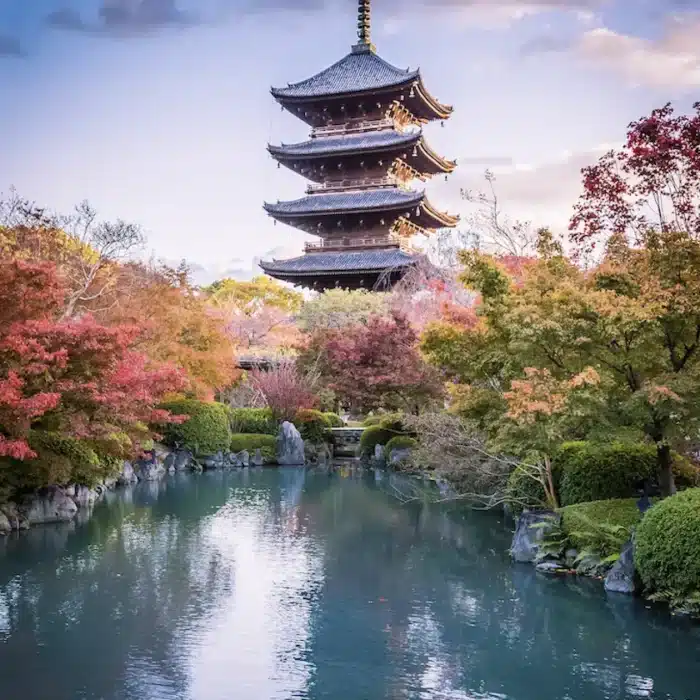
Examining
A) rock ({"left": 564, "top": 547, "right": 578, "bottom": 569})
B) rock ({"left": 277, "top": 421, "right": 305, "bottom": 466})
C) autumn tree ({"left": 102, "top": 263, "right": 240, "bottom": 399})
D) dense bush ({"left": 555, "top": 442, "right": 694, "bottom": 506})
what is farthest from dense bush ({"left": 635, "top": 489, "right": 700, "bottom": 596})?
rock ({"left": 277, "top": 421, "right": 305, "bottom": 466})

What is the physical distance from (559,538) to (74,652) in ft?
19.0

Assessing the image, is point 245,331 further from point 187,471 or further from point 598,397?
point 598,397

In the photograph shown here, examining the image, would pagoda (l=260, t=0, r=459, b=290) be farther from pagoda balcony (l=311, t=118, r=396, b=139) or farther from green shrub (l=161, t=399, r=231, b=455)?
green shrub (l=161, t=399, r=231, b=455)

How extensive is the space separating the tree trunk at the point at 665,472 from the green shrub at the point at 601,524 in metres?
0.37

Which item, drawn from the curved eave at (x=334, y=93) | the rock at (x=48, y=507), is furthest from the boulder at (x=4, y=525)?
the curved eave at (x=334, y=93)

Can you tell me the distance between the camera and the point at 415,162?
35.5 metres

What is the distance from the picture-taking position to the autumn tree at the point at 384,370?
20688 millimetres

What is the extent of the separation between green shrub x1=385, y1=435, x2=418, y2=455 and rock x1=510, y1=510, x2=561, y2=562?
10.3 meters

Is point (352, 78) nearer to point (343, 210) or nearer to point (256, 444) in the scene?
point (343, 210)

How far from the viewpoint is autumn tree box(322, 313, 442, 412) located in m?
20.7

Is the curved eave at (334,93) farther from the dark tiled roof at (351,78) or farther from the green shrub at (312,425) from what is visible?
the green shrub at (312,425)

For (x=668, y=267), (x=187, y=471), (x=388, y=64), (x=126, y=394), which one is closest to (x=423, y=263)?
(x=388, y=64)

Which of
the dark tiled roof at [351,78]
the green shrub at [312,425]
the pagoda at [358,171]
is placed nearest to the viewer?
the green shrub at [312,425]

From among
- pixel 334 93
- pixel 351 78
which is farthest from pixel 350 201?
pixel 351 78
